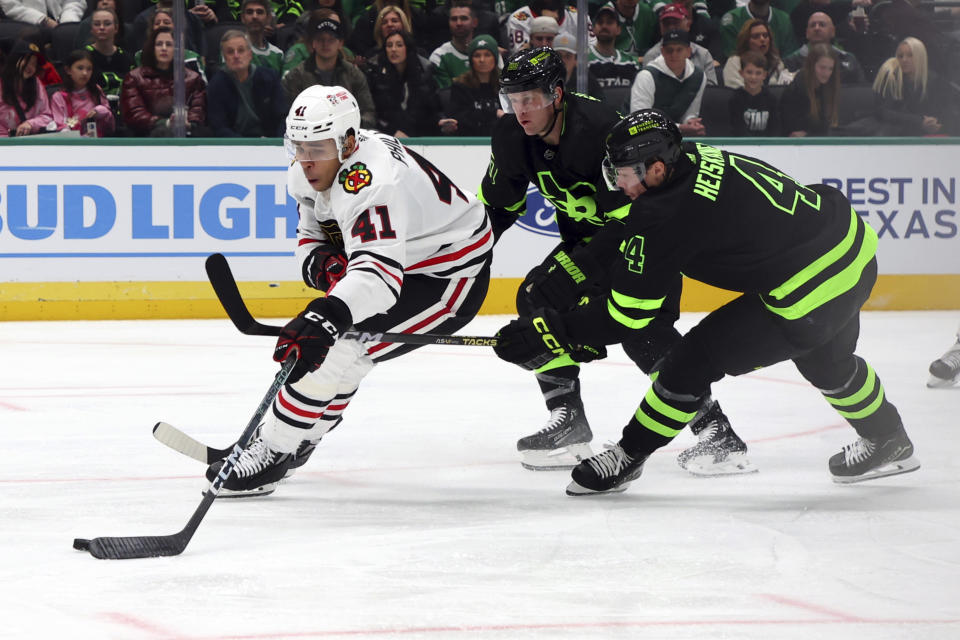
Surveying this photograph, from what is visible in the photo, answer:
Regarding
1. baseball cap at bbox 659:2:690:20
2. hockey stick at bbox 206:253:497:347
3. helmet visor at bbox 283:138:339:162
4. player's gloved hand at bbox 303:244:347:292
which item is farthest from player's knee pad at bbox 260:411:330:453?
baseball cap at bbox 659:2:690:20

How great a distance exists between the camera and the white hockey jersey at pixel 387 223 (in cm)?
295

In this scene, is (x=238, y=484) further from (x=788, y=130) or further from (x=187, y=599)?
(x=788, y=130)

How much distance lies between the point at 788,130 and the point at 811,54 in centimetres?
43

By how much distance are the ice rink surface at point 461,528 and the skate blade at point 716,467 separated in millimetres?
44

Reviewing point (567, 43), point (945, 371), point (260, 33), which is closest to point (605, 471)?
point (945, 371)

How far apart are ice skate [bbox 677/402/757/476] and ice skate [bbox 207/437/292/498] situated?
109 centimetres

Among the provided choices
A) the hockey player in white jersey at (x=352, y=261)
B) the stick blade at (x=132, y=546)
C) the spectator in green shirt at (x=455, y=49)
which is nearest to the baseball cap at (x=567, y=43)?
the spectator in green shirt at (x=455, y=49)

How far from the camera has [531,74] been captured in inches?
131

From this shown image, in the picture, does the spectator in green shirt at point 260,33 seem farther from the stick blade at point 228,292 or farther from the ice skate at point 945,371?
the stick blade at point 228,292

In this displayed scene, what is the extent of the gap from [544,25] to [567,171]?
3604mm

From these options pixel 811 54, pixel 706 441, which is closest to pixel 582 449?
pixel 706 441

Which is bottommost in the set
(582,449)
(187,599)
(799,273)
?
(582,449)

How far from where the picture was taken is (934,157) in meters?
7.20

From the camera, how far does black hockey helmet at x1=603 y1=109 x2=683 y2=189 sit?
9.55ft
